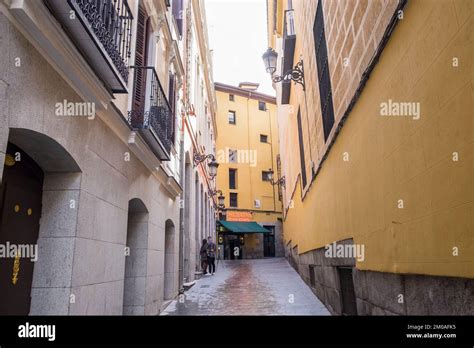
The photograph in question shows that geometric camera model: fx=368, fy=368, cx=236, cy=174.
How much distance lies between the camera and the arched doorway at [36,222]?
10.7 feet

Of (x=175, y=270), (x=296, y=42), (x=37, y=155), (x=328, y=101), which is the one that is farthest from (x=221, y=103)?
(x=37, y=155)

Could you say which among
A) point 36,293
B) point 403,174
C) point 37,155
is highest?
point 37,155

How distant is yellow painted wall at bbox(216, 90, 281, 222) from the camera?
3017 cm

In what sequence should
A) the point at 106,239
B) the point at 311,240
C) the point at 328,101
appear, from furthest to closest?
the point at 311,240 → the point at 328,101 → the point at 106,239

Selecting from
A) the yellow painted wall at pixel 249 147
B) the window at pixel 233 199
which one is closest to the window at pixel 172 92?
the yellow painted wall at pixel 249 147

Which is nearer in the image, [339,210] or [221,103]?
[339,210]

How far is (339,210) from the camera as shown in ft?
17.1

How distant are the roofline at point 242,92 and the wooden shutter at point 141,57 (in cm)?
2527

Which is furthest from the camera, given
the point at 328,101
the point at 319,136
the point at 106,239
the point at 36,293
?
the point at 319,136

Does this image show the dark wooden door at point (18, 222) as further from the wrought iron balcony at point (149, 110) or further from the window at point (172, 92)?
the window at point (172, 92)

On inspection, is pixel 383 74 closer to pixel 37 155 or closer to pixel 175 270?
pixel 37 155

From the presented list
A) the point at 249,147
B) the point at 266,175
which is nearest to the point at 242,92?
the point at 249,147

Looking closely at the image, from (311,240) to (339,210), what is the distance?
3561 millimetres
